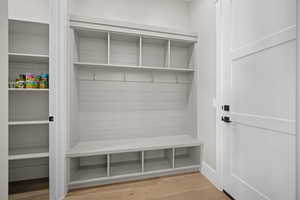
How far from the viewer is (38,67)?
6.27ft

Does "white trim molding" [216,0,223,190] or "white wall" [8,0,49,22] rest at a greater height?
"white wall" [8,0,49,22]

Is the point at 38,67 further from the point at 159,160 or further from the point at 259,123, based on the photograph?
the point at 259,123

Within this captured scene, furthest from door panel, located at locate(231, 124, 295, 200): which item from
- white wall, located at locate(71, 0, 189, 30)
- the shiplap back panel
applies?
white wall, located at locate(71, 0, 189, 30)

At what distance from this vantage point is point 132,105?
2.38m

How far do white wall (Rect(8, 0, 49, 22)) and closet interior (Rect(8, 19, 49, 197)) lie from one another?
23 centimetres

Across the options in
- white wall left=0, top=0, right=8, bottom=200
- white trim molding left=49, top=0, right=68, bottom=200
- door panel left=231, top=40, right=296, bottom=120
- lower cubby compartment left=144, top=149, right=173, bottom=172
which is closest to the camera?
white wall left=0, top=0, right=8, bottom=200

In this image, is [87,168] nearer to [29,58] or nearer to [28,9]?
[29,58]

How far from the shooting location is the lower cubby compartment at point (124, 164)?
2.05m

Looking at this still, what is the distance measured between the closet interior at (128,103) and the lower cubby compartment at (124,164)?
0.01 m

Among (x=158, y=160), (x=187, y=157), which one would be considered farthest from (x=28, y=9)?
(x=187, y=157)

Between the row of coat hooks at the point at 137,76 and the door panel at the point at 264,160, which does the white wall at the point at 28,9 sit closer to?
the row of coat hooks at the point at 137,76

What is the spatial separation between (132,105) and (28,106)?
136 centimetres

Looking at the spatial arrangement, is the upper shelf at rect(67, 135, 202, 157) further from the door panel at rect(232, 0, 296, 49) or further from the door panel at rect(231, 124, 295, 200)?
the door panel at rect(232, 0, 296, 49)

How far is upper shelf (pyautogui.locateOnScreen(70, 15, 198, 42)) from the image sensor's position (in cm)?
186
